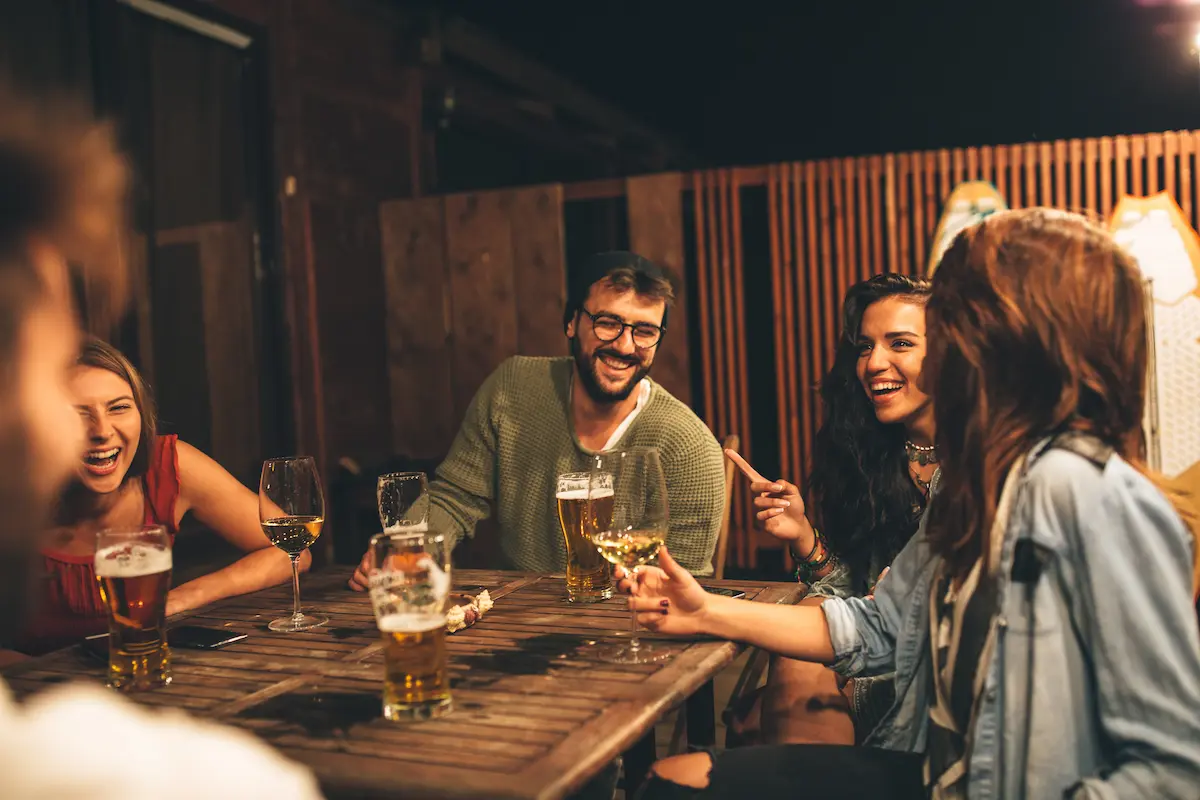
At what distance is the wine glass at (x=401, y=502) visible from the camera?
1.98 m

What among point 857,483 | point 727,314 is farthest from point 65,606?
point 727,314

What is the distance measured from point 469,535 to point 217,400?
1.78 metres

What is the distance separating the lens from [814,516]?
2521 mm

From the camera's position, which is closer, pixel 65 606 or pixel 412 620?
pixel 412 620

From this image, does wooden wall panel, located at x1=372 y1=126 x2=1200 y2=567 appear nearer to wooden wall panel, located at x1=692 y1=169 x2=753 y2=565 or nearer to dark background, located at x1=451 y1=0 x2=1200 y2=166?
wooden wall panel, located at x1=692 y1=169 x2=753 y2=565

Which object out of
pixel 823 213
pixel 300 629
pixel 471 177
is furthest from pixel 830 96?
pixel 300 629

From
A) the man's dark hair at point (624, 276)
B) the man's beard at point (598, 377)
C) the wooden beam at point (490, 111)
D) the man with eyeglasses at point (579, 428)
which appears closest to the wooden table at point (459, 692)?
the man with eyeglasses at point (579, 428)

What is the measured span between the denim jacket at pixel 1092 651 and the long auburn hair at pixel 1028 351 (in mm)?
56

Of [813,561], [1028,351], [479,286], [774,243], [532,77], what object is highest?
[532,77]

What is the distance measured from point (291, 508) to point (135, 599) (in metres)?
0.37

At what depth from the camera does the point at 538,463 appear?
2.78 m

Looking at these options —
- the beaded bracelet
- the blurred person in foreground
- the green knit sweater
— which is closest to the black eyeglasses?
the green knit sweater

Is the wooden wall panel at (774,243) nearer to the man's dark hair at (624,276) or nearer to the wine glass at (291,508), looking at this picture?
the man's dark hair at (624,276)

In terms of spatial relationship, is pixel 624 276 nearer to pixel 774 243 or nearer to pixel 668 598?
Result: pixel 668 598
